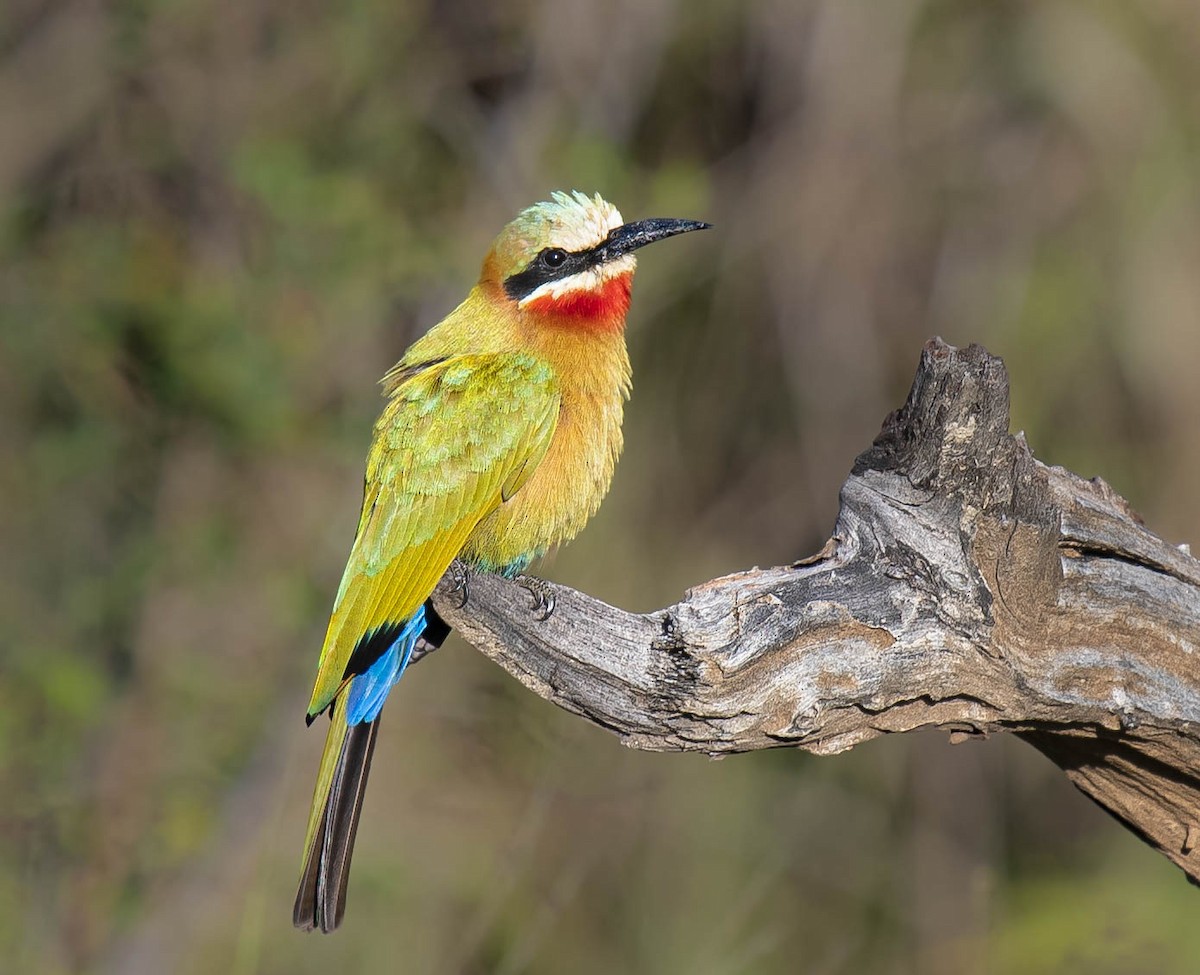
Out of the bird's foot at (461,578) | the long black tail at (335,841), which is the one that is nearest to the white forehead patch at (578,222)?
the bird's foot at (461,578)

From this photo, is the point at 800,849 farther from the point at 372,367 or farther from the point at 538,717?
the point at 372,367

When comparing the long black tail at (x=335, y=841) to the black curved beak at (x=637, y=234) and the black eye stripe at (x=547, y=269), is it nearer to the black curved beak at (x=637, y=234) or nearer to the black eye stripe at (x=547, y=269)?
the black eye stripe at (x=547, y=269)

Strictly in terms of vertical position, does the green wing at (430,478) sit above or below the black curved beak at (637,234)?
below

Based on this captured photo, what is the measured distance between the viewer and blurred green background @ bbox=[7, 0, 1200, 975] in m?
4.55

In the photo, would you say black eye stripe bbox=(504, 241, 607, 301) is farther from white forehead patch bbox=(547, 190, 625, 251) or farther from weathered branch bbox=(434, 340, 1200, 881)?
weathered branch bbox=(434, 340, 1200, 881)

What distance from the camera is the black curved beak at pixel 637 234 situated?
3385mm

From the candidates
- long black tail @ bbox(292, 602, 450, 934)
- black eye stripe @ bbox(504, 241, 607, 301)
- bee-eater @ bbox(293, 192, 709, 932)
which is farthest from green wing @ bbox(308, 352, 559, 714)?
black eye stripe @ bbox(504, 241, 607, 301)

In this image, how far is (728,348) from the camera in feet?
17.9

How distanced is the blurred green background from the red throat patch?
3.78 feet

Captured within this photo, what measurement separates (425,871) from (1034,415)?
102 inches

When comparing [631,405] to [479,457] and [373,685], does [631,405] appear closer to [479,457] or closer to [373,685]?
[479,457]

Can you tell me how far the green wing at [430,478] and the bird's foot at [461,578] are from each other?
0.03m

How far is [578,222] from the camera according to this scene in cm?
337

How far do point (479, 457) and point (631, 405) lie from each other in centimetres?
247
